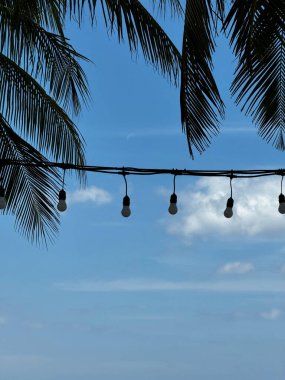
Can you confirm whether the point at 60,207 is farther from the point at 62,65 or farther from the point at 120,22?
the point at 62,65

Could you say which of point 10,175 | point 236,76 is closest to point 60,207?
point 236,76

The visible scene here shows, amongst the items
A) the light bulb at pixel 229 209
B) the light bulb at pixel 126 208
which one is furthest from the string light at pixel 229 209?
the light bulb at pixel 126 208

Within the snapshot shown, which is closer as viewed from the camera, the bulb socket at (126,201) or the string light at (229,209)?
→ the string light at (229,209)

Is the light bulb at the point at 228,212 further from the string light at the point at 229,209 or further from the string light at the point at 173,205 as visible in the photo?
the string light at the point at 173,205

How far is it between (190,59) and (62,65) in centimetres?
340

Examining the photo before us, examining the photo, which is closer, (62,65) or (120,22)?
(120,22)

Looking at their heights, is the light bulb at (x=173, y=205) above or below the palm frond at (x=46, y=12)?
below

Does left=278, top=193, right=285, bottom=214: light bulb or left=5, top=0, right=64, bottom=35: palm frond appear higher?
left=5, top=0, right=64, bottom=35: palm frond

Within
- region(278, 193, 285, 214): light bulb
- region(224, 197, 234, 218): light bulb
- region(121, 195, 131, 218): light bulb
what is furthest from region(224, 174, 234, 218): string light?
region(121, 195, 131, 218): light bulb

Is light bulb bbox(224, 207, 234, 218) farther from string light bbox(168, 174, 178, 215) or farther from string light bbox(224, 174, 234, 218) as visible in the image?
string light bbox(168, 174, 178, 215)

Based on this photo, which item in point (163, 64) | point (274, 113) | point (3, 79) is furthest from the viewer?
point (3, 79)

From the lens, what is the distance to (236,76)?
17.8 feet

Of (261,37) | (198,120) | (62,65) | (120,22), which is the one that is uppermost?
(62,65)

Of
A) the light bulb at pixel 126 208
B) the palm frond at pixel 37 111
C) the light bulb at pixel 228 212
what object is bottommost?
the light bulb at pixel 228 212
